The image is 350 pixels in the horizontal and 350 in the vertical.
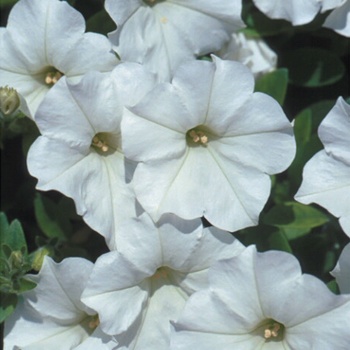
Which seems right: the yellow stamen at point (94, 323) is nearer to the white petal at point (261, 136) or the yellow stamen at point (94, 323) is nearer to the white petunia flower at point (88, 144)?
the white petunia flower at point (88, 144)

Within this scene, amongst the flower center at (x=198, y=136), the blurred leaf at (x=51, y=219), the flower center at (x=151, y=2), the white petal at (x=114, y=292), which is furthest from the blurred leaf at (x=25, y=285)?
the flower center at (x=151, y=2)

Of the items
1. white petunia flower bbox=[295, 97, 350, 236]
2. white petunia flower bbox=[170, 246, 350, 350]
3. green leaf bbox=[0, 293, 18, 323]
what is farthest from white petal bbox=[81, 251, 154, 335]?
white petunia flower bbox=[295, 97, 350, 236]

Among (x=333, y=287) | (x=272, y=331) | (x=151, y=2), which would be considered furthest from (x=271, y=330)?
(x=151, y=2)

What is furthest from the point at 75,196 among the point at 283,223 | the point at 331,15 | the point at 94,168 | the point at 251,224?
the point at 331,15

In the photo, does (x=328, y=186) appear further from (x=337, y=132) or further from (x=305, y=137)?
(x=305, y=137)

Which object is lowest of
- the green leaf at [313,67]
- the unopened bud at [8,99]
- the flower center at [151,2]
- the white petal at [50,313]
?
the white petal at [50,313]

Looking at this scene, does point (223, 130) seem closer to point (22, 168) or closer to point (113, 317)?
point (113, 317)
